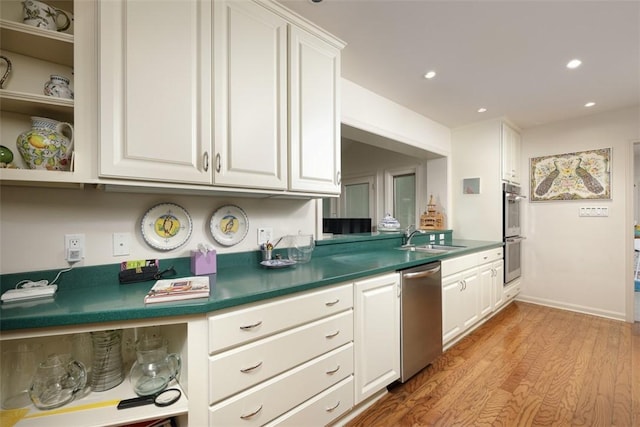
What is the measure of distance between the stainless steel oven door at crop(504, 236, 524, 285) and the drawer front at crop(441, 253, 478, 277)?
89cm

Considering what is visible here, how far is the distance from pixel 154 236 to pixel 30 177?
548 mm

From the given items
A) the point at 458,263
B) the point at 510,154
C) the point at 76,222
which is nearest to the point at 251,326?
the point at 76,222

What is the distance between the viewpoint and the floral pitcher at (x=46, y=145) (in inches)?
41.7

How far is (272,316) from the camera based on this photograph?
46.8 inches

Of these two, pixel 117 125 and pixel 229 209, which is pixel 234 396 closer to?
pixel 229 209

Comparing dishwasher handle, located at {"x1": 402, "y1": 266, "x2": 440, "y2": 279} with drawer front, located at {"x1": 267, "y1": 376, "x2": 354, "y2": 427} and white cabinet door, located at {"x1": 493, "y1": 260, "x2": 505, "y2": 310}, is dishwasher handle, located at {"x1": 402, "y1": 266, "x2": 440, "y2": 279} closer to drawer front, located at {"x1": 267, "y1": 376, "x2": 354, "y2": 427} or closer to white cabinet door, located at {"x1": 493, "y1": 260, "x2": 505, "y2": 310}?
drawer front, located at {"x1": 267, "y1": 376, "x2": 354, "y2": 427}

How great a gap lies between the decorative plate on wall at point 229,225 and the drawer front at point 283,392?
0.84 meters

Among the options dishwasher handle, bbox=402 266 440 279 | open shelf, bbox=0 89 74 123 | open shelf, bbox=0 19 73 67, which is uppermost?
open shelf, bbox=0 19 73 67

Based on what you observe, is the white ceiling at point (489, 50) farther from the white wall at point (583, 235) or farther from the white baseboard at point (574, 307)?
the white baseboard at point (574, 307)

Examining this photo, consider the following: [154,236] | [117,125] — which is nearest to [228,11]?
[117,125]

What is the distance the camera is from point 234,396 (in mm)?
1092


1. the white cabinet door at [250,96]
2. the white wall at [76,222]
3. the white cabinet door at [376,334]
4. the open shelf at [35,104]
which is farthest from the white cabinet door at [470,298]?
the open shelf at [35,104]

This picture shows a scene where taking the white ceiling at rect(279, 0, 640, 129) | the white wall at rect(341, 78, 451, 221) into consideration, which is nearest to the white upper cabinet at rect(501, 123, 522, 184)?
the white ceiling at rect(279, 0, 640, 129)

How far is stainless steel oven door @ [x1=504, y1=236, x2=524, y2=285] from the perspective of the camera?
3.26m
